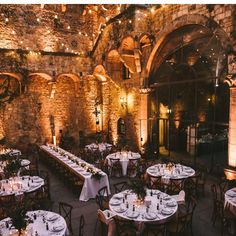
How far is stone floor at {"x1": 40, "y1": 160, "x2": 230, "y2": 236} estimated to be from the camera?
559cm

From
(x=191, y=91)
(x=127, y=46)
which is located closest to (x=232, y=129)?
(x=191, y=91)

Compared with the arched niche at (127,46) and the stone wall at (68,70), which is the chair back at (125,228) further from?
the arched niche at (127,46)

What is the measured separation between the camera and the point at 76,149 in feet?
48.8

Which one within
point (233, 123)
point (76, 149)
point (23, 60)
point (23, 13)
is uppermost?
point (23, 13)

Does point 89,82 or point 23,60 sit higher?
point 23,60

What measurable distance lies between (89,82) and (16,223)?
12382 millimetres

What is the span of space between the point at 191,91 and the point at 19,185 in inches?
346

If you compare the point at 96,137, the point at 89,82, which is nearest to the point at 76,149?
the point at 96,137

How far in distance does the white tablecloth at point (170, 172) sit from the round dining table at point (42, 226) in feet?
12.1

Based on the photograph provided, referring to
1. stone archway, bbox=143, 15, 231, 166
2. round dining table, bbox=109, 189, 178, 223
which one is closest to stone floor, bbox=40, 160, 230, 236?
round dining table, bbox=109, 189, 178, 223

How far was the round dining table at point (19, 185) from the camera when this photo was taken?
6422 millimetres

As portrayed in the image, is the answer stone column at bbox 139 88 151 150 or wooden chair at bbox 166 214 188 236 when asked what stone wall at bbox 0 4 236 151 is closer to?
stone column at bbox 139 88 151 150

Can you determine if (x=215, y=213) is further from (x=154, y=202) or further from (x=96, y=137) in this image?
(x=96, y=137)

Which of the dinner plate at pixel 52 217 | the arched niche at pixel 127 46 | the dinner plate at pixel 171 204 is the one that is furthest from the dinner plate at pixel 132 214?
the arched niche at pixel 127 46
